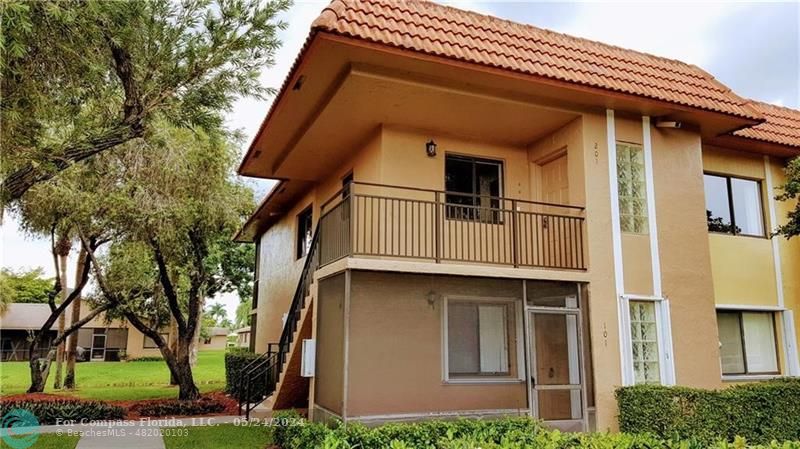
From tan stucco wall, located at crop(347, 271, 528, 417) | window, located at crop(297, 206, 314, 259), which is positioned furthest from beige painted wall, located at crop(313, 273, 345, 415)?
window, located at crop(297, 206, 314, 259)

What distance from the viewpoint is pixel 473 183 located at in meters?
11.0

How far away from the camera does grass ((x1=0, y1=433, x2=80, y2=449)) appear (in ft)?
31.5

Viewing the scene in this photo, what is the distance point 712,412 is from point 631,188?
402cm

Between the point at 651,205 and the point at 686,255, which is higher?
the point at 651,205

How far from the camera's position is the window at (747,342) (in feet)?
37.5

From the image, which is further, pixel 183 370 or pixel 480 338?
pixel 183 370

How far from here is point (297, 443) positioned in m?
8.23

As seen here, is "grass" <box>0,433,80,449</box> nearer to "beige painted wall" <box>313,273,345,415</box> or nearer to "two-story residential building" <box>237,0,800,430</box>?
"two-story residential building" <box>237,0,800,430</box>

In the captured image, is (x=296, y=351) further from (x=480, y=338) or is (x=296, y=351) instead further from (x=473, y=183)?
(x=473, y=183)

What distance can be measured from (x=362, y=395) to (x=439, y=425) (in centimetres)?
123

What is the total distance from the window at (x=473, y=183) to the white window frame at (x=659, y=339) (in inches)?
114

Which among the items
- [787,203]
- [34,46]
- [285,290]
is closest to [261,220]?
[285,290]

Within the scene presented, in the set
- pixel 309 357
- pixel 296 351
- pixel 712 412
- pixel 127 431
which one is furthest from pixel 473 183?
pixel 127 431

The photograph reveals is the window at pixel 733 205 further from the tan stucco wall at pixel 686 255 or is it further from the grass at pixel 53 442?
the grass at pixel 53 442
